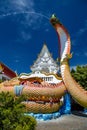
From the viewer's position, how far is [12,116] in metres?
11.4

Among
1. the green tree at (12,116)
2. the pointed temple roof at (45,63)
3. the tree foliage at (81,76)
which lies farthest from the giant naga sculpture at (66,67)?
A: the green tree at (12,116)

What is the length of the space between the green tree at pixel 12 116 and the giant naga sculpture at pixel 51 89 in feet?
31.4

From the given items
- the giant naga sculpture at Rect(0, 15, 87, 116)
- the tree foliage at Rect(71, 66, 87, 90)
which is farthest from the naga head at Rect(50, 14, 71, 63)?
the tree foliage at Rect(71, 66, 87, 90)

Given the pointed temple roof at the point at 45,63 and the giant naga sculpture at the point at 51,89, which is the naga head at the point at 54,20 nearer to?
the giant naga sculpture at the point at 51,89

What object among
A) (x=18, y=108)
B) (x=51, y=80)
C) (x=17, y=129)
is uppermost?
(x=51, y=80)

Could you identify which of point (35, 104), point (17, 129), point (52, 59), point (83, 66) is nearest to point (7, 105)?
point (17, 129)

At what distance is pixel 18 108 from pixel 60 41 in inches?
593

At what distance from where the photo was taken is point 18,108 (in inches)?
463

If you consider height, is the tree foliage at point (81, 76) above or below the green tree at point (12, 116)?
above

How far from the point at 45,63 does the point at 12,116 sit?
25.9 metres

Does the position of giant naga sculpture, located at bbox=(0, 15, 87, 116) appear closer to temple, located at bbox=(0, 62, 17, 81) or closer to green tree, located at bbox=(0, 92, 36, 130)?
green tree, located at bbox=(0, 92, 36, 130)

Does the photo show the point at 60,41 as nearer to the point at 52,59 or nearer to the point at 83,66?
the point at 83,66

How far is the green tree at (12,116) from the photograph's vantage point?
1101 centimetres

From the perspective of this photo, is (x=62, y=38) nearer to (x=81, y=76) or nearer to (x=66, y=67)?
(x=66, y=67)
